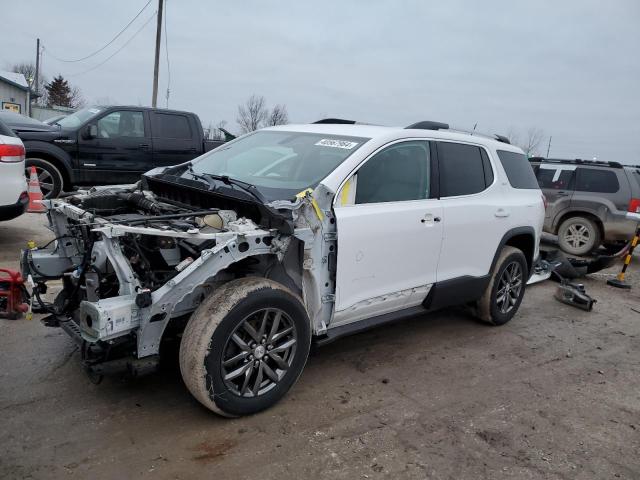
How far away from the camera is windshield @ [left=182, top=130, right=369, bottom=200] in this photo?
3.55 m

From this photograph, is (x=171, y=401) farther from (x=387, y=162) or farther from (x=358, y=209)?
(x=387, y=162)

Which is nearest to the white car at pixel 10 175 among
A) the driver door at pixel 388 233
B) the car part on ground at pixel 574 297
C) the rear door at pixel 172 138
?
the rear door at pixel 172 138

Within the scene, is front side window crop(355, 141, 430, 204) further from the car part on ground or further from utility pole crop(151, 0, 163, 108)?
utility pole crop(151, 0, 163, 108)

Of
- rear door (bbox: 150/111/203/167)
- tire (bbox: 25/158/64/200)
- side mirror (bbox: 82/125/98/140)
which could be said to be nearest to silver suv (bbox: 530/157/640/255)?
rear door (bbox: 150/111/203/167)

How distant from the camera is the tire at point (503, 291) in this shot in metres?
4.94

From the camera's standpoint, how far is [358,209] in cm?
346

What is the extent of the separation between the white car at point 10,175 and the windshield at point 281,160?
2782mm

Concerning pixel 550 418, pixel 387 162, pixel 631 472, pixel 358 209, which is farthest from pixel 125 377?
pixel 631 472

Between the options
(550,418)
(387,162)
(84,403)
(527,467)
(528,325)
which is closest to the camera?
(527,467)

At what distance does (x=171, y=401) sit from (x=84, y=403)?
527 millimetres

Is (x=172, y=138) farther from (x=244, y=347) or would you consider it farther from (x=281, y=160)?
(x=244, y=347)

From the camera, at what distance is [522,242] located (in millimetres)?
5359

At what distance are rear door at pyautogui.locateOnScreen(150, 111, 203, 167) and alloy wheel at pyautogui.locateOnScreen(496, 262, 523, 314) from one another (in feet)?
22.3

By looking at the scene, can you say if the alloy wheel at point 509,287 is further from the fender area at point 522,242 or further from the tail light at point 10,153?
the tail light at point 10,153
